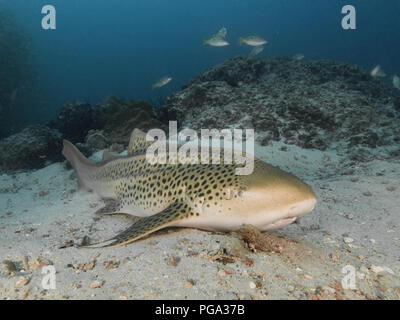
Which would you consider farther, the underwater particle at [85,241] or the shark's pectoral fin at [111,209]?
the shark's pectoral fin at [111,209]

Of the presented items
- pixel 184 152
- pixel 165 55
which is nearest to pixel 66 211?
pixel 184 152

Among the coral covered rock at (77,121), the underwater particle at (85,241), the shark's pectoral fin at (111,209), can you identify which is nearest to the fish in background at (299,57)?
the coral covered rock at (77,121)

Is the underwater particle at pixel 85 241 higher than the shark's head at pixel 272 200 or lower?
lower

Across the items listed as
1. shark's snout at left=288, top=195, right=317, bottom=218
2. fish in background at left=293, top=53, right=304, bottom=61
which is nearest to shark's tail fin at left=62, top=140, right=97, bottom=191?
shark's snout at left=288, top=195, right=317, bottom=218

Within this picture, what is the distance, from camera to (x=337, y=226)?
12.4 feet

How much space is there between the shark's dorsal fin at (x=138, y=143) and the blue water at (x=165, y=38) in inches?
3624

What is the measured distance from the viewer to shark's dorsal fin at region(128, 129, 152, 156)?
459 cm

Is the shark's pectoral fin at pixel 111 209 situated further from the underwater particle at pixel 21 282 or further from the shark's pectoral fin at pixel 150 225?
the underwater particle at pixel 21 282

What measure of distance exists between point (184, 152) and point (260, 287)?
2.08 m

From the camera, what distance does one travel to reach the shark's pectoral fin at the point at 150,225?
276cm

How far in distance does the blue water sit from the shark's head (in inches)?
3712

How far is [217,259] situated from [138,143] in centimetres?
284

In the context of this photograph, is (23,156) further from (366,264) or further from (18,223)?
(366,264)

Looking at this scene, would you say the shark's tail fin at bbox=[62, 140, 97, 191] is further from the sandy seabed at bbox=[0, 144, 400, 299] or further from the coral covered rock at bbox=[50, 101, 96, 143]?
the coral covered rock at bbox=[50, 101, 96, 143]
